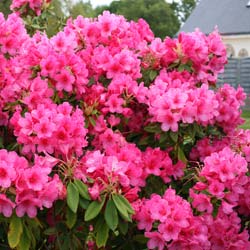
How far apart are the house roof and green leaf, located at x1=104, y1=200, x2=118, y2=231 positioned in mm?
25579

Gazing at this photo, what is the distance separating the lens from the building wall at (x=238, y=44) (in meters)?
27.6

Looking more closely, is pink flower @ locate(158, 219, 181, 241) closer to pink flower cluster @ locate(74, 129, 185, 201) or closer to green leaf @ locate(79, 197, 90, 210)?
pink flower cluster @ locate(74, 129, 185, 201)

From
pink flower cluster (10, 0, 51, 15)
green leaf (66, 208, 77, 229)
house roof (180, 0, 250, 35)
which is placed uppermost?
house roof (180, 0, 250, 35)

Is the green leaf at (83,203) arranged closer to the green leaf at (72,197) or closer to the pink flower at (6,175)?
the green leaf at (72,197)

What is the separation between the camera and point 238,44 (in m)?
27.9

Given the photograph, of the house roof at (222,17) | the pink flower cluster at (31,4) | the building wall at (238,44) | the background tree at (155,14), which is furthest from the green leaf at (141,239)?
the background tree at (155,14)

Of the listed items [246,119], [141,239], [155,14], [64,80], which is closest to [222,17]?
[246,119]

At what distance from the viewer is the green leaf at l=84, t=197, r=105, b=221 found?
1.79 m

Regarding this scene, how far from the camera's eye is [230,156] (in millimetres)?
2084

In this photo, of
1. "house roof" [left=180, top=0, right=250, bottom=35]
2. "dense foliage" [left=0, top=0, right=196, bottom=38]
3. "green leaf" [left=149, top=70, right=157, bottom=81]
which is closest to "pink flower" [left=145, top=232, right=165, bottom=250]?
"green leaf" [left=149, top=70, right=157, bottom=81]

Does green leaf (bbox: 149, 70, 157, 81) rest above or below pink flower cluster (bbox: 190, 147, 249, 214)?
above

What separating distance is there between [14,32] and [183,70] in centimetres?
62

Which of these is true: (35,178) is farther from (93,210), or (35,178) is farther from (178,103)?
(178,103)

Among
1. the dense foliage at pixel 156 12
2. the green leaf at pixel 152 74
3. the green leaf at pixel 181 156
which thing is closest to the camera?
the green leaf at pixel 181 156
